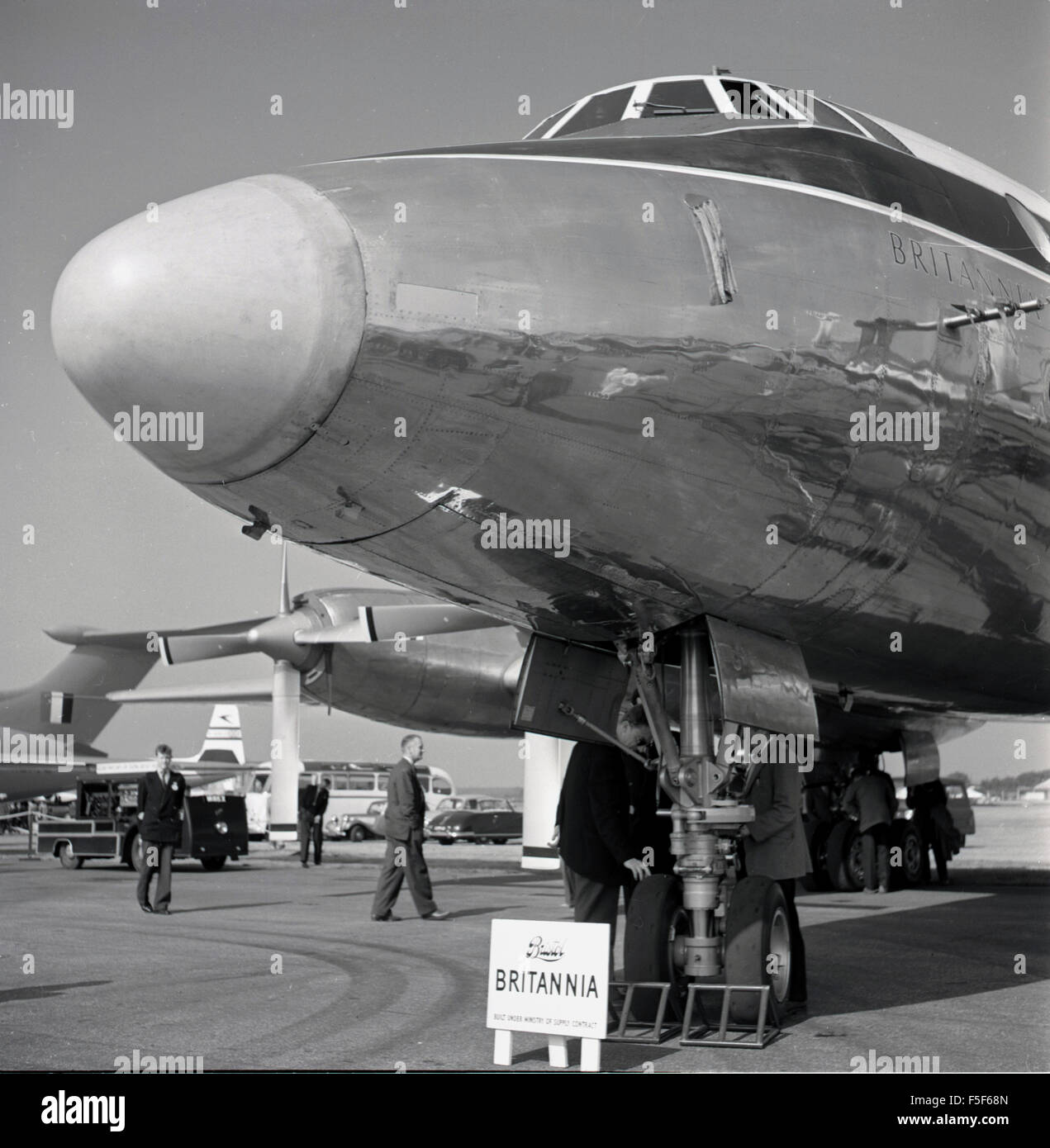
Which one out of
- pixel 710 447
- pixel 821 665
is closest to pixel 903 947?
pixel 821 665

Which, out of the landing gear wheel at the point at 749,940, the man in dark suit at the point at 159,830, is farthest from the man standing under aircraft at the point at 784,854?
the man in dark suit at the point at 159,830

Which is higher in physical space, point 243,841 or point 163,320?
point 163,320

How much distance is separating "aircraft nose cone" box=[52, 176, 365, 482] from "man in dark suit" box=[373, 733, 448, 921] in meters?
9.15

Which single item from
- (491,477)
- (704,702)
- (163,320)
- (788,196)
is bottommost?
(704,702)

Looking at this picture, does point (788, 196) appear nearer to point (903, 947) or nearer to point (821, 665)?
point (821, 665)

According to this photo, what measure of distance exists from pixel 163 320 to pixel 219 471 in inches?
26.7

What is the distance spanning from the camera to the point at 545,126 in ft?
24.9

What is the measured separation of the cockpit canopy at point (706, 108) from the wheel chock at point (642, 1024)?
428cm

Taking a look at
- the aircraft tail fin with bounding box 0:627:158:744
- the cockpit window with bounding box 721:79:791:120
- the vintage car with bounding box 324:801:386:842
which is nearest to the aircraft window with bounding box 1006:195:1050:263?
the cockpit window with bounding box 721:79:791:120

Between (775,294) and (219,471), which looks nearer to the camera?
(219,471)

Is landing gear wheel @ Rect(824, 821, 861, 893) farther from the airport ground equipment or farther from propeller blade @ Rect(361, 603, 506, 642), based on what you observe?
the airport ground equipment

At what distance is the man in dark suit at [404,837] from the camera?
45.9ft

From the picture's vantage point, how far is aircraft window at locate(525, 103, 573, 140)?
24.6 feet

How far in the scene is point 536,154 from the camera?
18.8ft
